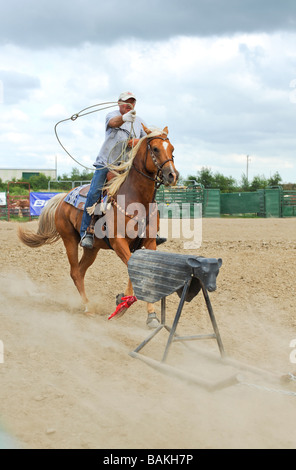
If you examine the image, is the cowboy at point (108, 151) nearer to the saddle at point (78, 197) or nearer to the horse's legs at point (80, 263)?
the saddle at point (78, 197)

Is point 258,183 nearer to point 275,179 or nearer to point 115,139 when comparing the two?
point 275,179

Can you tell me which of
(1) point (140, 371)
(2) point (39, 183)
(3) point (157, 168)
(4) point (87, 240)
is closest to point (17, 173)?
(2) point (39, 183)

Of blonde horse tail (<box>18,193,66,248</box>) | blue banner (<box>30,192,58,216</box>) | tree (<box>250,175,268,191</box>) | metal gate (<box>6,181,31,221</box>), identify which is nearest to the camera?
blonde horse tail (<box>18,193,66,248</box>)

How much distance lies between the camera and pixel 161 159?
5.60m

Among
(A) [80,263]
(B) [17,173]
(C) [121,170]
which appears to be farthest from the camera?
(B) [17,173]

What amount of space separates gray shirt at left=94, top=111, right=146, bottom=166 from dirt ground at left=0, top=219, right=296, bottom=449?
212 cm

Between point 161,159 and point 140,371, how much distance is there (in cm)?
247

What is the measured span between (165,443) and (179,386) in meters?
0.99

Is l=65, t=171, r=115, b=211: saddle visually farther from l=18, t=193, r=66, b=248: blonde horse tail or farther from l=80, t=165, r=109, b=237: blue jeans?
l=18, t=193, r=66, b=248: blonde horse tail

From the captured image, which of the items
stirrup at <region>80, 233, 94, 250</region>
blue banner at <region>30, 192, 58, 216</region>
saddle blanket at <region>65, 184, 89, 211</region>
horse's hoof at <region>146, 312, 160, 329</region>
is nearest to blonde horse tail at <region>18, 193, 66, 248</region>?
saddle blanket at <region>65, 184, 89, 211</region>

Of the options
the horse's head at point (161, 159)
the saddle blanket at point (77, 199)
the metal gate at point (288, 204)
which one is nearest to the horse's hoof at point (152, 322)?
the horse's head at point (161, 159)

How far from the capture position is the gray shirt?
654 cm

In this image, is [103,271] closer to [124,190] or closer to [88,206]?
[88,206]
